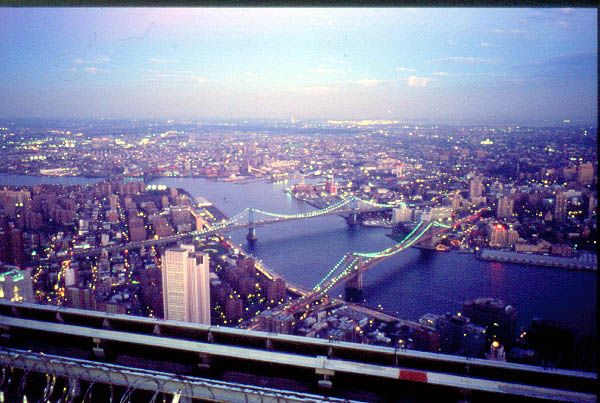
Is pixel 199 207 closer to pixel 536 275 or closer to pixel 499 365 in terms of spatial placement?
pixel 536 275

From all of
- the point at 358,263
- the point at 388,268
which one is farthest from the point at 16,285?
the point at 388,268

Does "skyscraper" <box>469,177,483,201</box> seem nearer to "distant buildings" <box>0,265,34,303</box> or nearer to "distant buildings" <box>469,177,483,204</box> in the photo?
"distant buildings" <box>469,177,483,204</box>

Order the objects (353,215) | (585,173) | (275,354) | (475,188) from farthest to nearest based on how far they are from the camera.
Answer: (353,215), (475,188), (585,173), (275,354)

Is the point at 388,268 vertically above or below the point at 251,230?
below

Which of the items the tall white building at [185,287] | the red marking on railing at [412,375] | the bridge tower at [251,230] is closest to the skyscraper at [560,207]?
the red marking on railing at [412,375]

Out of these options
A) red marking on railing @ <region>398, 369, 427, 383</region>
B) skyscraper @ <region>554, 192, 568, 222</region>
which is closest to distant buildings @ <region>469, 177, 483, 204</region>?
skyscraper @ <region>554, 192, 568, 222</region>

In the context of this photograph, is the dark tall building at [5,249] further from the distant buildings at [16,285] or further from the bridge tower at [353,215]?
the bridge tower at [353,215]

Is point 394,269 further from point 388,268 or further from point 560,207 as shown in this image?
point 560,207
